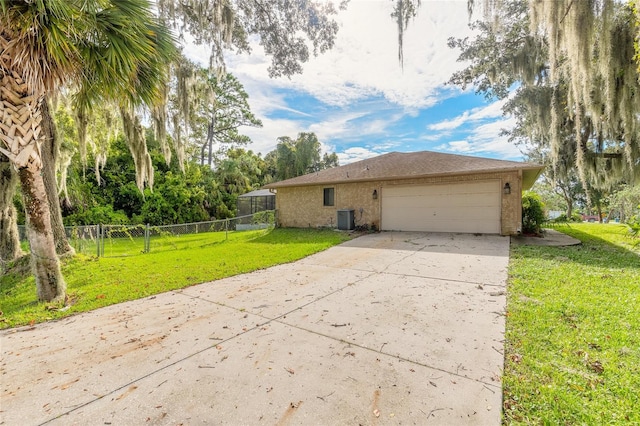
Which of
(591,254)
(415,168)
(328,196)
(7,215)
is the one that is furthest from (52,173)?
(591,254)

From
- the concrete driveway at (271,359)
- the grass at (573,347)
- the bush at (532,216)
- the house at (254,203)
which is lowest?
the concrete driveway at (271,359)

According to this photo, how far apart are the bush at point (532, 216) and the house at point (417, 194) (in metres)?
0.89

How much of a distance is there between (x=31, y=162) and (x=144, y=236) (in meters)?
7.33

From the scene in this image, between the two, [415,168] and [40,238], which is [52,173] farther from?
[415,168]

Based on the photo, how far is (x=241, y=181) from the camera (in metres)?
21.5

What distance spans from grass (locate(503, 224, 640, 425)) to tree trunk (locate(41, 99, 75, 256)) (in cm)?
891

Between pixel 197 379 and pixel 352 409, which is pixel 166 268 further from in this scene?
pixel 352 409

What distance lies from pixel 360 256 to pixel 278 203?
8595mm

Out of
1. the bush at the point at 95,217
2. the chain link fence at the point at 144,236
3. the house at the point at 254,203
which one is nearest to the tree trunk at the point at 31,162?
the chain link fence at the point at 144,236

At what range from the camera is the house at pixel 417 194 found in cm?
927

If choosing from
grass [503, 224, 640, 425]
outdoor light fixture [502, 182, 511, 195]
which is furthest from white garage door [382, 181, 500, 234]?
grass [503, 224, 640, 425]

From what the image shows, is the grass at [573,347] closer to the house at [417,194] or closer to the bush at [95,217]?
the house at [417,194]

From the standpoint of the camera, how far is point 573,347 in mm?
2500

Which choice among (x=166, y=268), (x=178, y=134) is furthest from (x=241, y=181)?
(x=166, y=268)
